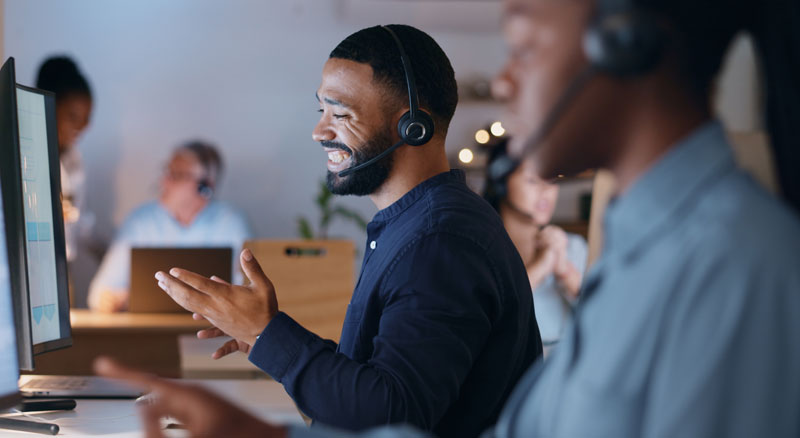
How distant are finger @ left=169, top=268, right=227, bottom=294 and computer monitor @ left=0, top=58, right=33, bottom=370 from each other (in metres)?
0.29

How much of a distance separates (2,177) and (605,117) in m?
1.01

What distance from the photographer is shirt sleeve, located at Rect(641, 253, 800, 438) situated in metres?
0.51

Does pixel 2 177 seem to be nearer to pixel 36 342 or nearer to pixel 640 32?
pixel 36 342

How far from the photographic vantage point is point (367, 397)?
1.03 metres

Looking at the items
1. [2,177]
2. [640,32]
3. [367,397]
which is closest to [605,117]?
[640,32]

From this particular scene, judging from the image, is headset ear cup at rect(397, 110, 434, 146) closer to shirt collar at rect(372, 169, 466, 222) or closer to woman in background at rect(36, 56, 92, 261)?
shirt collar at rect(372, 169, 466, 222)

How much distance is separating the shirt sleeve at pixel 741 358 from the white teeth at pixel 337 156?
0.90m

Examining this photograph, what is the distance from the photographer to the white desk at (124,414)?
126 cm

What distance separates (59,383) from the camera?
1610mm

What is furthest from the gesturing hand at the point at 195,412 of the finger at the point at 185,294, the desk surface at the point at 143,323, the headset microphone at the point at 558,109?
the desk surface at the point at 143,323

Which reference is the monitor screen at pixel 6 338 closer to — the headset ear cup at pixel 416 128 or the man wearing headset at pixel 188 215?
the headset ear cup at pixel 416 128

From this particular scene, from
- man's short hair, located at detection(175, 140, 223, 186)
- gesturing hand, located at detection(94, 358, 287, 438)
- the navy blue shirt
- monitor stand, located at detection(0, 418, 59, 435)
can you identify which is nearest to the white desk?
monitor stand, located at detection(0, 418, 59, 435)

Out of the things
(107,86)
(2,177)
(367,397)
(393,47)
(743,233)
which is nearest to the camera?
(743,233)

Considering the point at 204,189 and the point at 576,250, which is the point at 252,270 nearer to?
the point at 576,250
